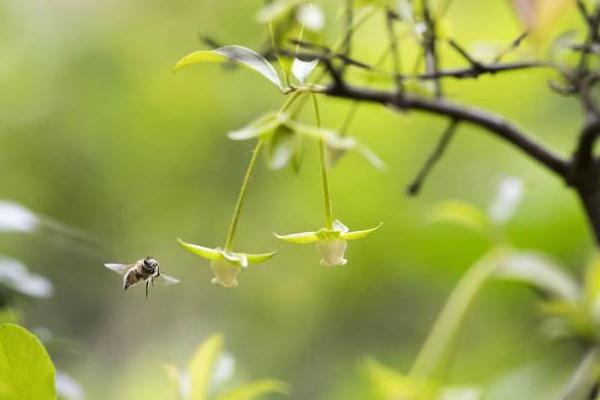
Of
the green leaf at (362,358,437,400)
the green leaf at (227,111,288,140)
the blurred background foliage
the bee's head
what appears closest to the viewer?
the green leaf at (227,111,288,140)

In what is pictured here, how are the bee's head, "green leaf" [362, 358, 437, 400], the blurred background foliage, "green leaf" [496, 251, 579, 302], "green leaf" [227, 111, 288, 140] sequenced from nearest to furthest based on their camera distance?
"green leaf" [227, 111, 288, 140] → the bee's head → "green leaf" [362, 358, 437, 400] → "green leaf" [496, 251, 579, 302] → the blurred background foliage

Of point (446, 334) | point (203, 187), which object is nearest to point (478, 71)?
point (446, 334)

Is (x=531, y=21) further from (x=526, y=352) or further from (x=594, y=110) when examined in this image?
(x=526, y=352)

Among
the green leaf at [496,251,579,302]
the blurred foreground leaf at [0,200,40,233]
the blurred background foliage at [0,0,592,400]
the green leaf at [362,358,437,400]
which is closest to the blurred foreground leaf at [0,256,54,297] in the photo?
the blurred foreground leaf at [0,200,40,233]

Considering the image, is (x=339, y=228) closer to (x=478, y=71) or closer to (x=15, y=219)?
(x=478, y=71)

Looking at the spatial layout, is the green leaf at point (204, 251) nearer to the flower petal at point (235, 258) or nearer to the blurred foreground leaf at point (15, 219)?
the flower petal at point (235, 258)

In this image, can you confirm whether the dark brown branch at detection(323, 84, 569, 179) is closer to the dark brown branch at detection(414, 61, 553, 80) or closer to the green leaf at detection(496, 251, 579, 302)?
the dark brown branch at detection(414, 61, 553, 80)

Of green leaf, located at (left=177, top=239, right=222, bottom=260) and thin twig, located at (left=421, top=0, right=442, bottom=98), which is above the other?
thin twig, located at (left=421, top=0, right=442, bottom=98)

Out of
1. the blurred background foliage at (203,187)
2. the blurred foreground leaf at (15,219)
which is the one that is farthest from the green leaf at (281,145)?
the blurred background foliage at (203,187)
